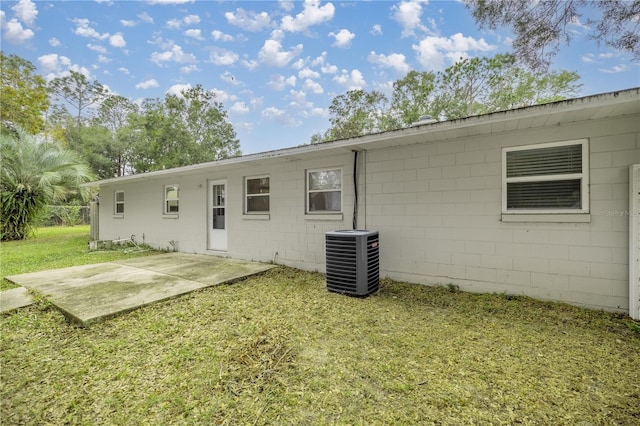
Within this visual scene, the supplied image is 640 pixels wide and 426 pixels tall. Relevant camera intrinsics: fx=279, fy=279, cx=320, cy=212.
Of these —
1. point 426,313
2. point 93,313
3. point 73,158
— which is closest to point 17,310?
point 93,313

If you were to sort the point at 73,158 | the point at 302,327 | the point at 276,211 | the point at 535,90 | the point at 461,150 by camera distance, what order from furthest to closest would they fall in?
1. the point at 535,90
2. the point at 73,158
3. the point at 276,211
4. the point at 461,150
5. the point at 302,327

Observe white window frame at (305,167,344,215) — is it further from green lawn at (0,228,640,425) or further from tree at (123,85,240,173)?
tree at (123,85,240,173)

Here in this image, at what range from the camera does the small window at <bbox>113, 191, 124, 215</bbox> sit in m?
10.9

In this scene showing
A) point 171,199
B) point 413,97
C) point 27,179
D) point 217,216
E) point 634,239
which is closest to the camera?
point 634,239

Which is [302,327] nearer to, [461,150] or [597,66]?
[461,150]

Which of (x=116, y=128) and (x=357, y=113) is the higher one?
(x=116, y=128)

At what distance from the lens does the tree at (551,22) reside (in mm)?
4566

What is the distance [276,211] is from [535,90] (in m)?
13.7

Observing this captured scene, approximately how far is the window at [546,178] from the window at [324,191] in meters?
2.82

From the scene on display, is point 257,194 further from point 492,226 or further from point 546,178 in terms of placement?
point 546,178

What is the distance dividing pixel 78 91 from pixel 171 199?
1054 inches

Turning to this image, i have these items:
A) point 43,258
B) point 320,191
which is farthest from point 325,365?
point 43,258

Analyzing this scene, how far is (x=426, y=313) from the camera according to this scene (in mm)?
3570

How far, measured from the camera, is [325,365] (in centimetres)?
237
